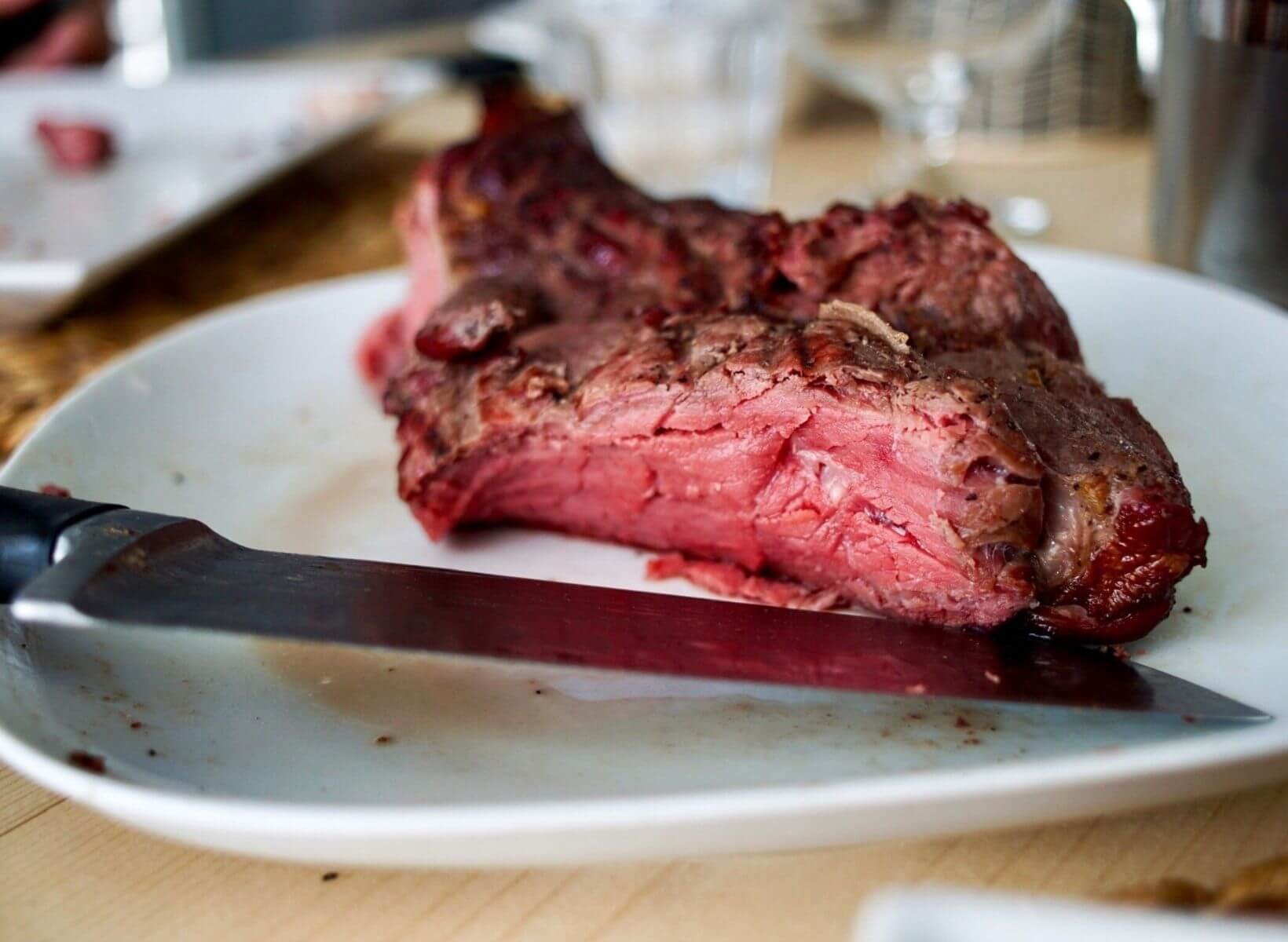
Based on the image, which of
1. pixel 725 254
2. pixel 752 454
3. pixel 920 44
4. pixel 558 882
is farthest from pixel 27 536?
pixel 920 44

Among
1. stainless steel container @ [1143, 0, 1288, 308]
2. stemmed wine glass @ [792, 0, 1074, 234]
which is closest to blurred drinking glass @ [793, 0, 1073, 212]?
stemmed wine glass @ [792, 0, 1074, 234]

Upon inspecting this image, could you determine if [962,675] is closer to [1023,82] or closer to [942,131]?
[942,131]

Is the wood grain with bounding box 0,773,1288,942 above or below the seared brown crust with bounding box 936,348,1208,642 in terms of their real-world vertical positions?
below

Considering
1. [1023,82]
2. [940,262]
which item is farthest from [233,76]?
[940,262]

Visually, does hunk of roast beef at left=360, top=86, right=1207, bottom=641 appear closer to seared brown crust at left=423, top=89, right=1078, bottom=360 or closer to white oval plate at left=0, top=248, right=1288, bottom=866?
seared brown crust at left=423, top=89, right=1078, bottom=360

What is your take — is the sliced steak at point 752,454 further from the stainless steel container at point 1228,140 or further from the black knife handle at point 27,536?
the stainless steel container at point 1228,140

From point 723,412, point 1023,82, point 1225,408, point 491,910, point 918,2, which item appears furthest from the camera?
point 1023,82
